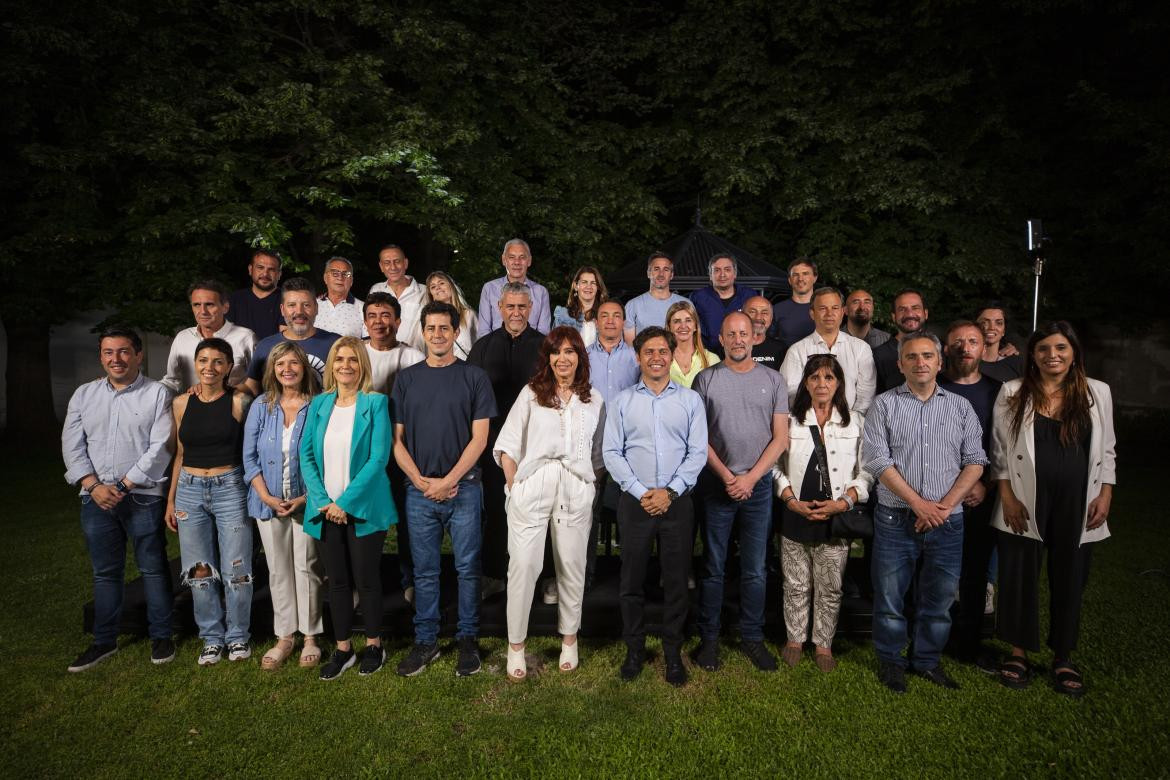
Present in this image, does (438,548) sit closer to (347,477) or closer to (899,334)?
(347,477)

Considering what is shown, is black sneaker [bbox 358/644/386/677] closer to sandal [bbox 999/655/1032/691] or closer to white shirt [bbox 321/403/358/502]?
white shirt [bbox 321/403/358/502]

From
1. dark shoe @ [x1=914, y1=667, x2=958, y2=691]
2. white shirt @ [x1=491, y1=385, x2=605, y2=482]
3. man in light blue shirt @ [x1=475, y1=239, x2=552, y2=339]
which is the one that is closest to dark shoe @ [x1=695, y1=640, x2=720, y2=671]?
dark shoe @ [x1=914, y1=667, x2=958, y2=691]

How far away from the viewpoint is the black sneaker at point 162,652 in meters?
4.45

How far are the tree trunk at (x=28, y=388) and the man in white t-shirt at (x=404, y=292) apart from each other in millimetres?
10209

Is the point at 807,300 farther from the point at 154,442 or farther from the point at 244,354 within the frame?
the point at 154,442

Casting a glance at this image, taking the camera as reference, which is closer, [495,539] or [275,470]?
[275,470]

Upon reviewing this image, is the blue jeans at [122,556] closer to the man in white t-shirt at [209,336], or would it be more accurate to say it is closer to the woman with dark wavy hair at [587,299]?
the man in white t-shirt at [209,336]

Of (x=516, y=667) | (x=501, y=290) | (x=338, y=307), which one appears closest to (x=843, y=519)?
(x=516, y=667)

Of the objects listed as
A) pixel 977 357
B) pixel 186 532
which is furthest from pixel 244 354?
pixel 977 357

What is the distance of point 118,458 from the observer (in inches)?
168

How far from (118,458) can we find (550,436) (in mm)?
2652

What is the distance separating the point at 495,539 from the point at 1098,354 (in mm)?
14367

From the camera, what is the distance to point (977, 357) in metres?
4.29

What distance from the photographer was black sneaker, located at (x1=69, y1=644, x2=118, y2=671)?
4.39 meters
